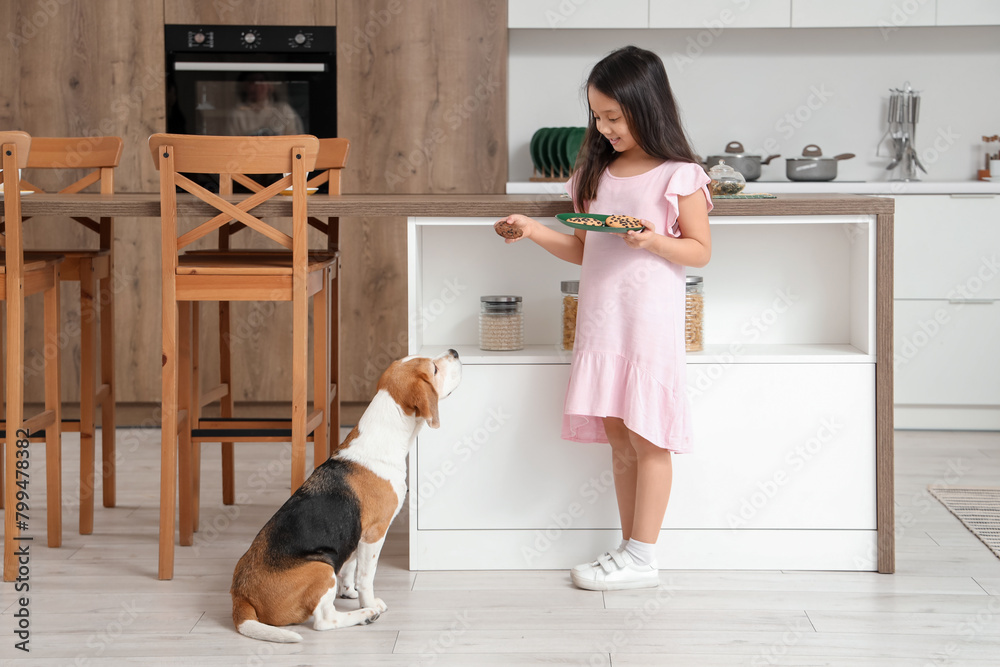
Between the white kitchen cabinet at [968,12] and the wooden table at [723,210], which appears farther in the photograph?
the white kitchen cabinet at [968,12]

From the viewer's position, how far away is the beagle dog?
1.77m

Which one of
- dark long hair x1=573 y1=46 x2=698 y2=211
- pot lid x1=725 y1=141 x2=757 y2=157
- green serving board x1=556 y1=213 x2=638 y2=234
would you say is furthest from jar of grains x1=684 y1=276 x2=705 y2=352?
pot lid x1=725 y1=141 x2=757 y2=157

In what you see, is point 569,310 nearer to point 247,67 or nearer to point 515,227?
point 515,227

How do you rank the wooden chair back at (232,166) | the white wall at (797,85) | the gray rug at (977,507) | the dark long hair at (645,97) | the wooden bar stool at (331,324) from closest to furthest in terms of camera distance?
1. the dark long hair at (645,97)
2. the wooden chair back at (232,166)
3. the gray rug at (977,507)
4. the wooden bar stool at (331,324)
5. the white wall at (797,85)

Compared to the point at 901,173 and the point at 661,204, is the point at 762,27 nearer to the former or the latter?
the point at 901,173

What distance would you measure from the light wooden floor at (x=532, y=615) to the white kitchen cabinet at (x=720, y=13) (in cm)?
223

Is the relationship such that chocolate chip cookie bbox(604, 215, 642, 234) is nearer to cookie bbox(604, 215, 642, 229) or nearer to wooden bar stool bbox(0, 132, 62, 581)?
cookie bbox(604, 215, 642, 229)

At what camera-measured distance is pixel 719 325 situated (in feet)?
7.68

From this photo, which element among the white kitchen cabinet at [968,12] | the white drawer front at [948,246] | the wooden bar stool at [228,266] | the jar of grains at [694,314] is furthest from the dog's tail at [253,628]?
the white kitchen cabinet at [968,12]

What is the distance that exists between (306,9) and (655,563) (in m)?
2.63

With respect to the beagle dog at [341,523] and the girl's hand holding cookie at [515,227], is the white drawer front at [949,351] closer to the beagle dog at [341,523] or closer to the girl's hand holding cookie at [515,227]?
the girl's hand holding cookie at [515,227]

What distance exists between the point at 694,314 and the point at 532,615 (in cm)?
80

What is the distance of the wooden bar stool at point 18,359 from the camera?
2080mm

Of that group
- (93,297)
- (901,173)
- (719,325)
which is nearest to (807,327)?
(719,325)
